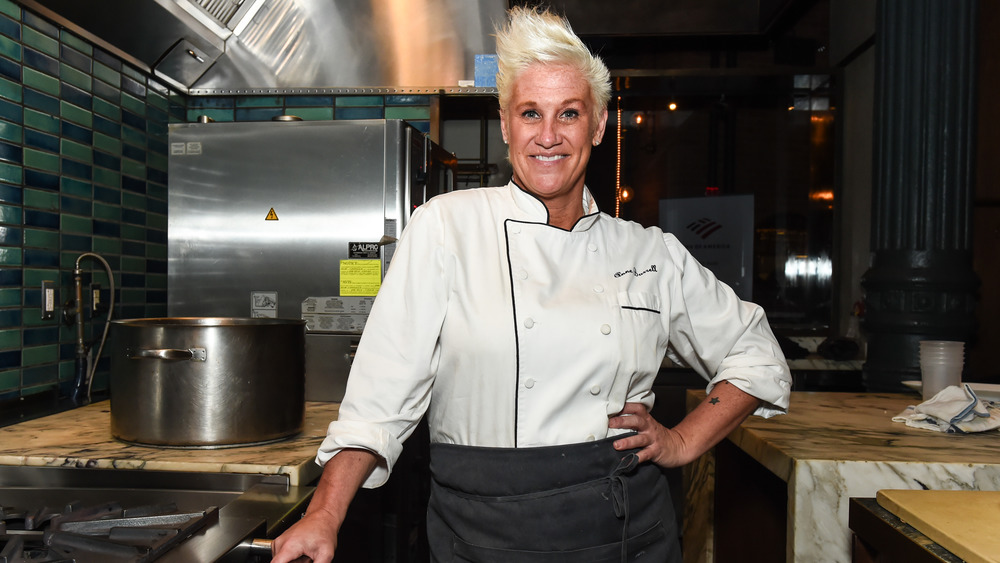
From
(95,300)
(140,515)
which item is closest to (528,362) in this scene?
(140,515)

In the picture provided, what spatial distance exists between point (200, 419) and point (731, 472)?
4.95 feet

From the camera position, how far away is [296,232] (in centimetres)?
238

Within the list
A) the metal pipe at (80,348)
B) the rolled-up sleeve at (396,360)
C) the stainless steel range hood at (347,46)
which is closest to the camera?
the rolled-up sleeve at (396,360)

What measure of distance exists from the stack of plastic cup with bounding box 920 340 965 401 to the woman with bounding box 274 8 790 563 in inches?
42.5

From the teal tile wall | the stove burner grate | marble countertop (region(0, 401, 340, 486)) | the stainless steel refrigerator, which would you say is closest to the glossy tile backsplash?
the teal tile wall

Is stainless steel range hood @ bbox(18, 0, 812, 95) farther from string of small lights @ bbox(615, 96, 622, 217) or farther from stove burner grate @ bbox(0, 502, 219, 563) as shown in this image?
stove burner grate @ bbox(0, 502, 219, 563)

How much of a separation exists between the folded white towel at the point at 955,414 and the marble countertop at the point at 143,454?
1458 millimetres

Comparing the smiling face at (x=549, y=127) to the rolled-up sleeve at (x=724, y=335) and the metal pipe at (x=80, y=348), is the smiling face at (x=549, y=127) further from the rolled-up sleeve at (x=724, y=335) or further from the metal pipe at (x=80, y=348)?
the metal pipe at (x=80, y=348)

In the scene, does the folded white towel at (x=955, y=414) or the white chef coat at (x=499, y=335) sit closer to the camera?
the white chef coat at (x=499, y=335)

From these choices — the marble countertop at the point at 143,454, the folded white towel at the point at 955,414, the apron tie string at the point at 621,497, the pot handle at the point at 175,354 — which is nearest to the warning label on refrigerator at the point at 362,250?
the marble countertop at the point at 143,454

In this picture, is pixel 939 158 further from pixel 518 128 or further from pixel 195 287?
pixel 195 287

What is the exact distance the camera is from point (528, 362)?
3.83ft

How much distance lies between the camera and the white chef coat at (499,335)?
1132 mm

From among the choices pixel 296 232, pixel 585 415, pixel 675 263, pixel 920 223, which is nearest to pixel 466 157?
pixel 296 232
